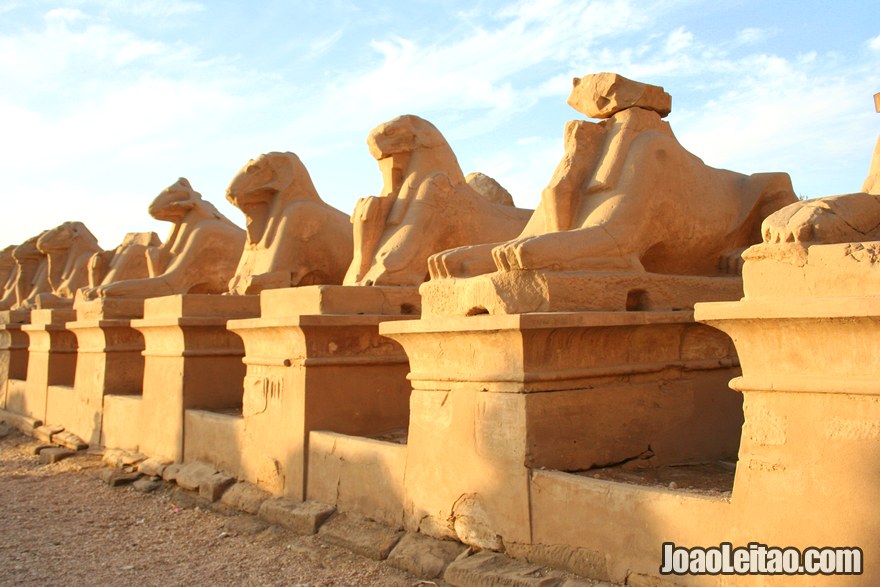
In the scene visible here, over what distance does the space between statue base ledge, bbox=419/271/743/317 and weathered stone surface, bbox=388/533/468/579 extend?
3.31ft

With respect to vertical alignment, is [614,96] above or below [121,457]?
above

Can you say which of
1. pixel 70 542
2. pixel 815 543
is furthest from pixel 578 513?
pixel 70 542

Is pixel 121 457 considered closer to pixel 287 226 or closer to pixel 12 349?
pixel 287 226

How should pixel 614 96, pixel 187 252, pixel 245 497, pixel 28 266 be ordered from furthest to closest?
1. pixel 28 266
2. pixel 187 252
3. pixel 245 497
4. pixel 614 96

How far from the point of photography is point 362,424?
Result: 4.98 m

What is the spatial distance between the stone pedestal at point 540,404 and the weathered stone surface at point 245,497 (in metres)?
1.38

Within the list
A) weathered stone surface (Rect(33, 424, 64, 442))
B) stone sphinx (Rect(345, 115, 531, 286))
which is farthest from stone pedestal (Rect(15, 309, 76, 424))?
stone sphinx (Rect(345, 115, 531, 286))

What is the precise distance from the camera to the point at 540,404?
347 centimetres

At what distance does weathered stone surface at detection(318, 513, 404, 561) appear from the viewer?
12.8 feet

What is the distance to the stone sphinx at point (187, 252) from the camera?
24.8 ft

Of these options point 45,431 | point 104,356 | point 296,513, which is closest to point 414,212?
point 296,513

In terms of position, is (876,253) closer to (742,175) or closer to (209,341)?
(742,175)

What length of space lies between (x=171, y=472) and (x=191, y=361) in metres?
0.80

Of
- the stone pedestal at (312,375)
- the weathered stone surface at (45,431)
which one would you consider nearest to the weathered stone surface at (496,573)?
the stone pedestal at (312,375)
